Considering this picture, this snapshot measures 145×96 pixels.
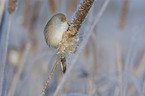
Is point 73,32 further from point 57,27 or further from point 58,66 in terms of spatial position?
point 58,66

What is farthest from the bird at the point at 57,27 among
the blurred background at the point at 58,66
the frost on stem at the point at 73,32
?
the blurred background at the point at 58,66

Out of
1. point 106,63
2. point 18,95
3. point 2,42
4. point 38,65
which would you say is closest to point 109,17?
point 106,63

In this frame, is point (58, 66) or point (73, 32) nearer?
point (73, 32)

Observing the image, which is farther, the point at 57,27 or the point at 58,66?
the point at 58,66

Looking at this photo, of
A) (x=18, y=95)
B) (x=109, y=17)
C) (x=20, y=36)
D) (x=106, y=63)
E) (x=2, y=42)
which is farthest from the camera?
(x=109, y=17)

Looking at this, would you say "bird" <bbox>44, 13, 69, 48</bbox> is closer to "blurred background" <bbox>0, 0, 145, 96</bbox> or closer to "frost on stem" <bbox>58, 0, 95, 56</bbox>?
"frost on stem" <bbox>58, 0, 95, 56</bbox>

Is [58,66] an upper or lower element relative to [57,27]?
lower

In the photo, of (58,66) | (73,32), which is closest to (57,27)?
(73,32)

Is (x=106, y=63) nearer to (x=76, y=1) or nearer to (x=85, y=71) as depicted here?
(x=85, y=71)

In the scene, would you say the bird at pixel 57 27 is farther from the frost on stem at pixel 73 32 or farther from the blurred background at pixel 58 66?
the blurred background at pixel 58 66
